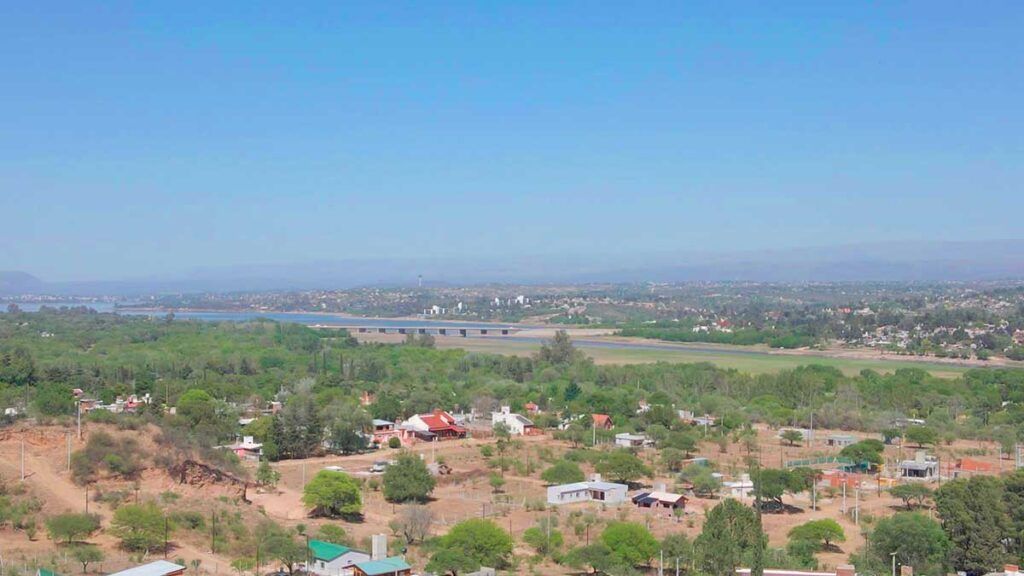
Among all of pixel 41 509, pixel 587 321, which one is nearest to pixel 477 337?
pixel 587 321

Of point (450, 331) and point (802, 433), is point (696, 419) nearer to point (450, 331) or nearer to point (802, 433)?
point (802, 433)

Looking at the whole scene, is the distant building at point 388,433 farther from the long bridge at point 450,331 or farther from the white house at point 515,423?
the long bridge at point 450,331

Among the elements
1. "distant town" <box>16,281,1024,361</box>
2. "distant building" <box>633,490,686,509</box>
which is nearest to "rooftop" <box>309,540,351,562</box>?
"distant building" <box>633,490,686,509</box>

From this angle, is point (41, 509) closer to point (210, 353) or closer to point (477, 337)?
point (210, 353)

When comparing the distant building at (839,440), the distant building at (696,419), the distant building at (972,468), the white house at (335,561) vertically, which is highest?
the white house at (335,561)

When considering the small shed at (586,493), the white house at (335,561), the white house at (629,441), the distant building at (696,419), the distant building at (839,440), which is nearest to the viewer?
the white house at (335,561)

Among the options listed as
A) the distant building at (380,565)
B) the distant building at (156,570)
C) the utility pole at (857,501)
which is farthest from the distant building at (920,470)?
the distant building at (156,570)

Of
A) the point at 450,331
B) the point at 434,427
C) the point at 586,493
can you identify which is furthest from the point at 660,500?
the point at 450,331

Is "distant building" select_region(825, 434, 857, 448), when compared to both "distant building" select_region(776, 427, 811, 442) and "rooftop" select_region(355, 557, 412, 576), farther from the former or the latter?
"rooftop" select_region(355, 557, 412, 576)
